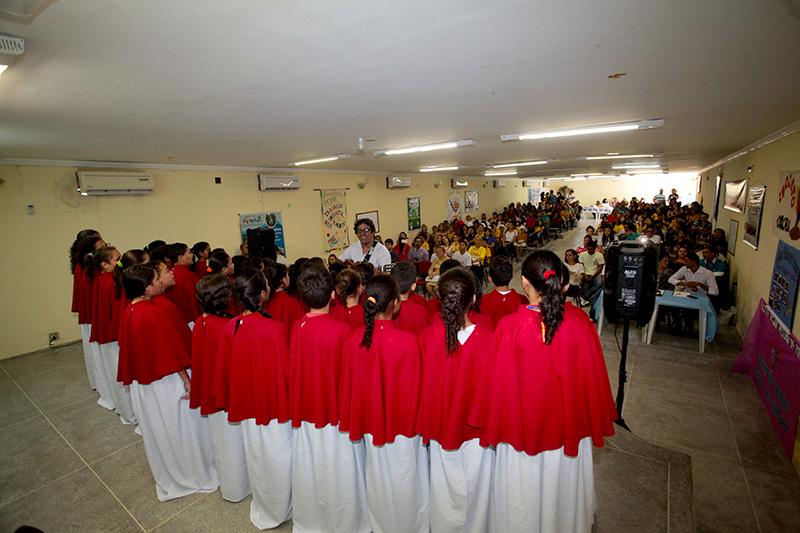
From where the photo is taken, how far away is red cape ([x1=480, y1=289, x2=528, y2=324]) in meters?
2.99

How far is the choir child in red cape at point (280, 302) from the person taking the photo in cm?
287

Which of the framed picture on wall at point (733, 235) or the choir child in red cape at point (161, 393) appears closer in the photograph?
the choir child in red cape at point (161, 393)

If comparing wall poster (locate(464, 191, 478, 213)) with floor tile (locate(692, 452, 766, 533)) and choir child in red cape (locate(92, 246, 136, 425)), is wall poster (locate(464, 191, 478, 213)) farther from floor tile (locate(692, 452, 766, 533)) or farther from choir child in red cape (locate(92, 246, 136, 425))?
choir child in red cape (locate(92, 246, 136, 425))

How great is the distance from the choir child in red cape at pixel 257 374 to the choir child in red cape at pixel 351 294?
1.53 feet

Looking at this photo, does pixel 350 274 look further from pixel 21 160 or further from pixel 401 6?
pixel 21 160

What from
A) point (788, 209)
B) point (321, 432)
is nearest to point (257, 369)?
point (321, 432)

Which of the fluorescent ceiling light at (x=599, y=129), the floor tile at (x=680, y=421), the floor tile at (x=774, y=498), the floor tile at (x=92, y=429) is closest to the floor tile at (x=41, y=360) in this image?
the floor tile at (x=92, y=429)

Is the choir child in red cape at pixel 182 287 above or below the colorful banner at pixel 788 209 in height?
below

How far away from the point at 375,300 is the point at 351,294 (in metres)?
0.54

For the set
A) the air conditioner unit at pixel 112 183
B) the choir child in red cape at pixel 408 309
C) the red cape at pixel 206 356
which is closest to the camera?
the red cape at pixel 206 356

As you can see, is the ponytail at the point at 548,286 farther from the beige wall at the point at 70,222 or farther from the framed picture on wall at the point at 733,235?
the framed picture on wall at the point at 733,235

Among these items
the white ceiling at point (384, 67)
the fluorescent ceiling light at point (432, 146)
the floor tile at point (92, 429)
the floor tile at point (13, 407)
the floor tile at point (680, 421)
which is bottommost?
the floor tile at point (92, 429)

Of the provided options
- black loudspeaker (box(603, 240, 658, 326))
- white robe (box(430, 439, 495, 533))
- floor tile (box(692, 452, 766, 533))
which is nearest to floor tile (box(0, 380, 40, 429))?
white robe (box(430, 439, 495, 533))

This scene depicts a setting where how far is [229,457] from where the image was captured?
2508 mm
